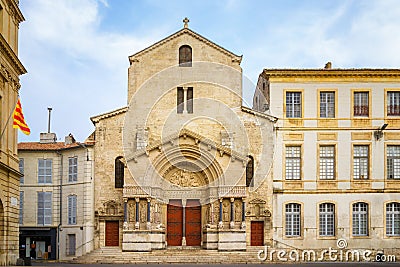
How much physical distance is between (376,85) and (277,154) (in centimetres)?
720

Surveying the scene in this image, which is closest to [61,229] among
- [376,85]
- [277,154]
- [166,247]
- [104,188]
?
[104,188]

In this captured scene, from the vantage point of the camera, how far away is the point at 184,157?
39.3 metres

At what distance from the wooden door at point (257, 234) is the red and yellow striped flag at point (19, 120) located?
16075 mm

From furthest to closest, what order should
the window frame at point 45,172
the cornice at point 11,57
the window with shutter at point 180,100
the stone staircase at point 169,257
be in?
the window frame at point 45,172, the window with shutter at point 180,100, the stone staircase at point 169,257, the cornice at point 11,57

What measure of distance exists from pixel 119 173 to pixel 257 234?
8853mm

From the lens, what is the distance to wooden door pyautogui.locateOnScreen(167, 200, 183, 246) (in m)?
40.1

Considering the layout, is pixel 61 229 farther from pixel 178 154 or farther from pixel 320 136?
pixel 320 136

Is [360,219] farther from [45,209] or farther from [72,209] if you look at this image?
[45,209]

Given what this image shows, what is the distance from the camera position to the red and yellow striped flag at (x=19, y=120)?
92.3ft

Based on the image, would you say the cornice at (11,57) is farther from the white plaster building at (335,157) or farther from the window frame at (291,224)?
the window frame at (291,224)

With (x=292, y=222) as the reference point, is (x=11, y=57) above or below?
above

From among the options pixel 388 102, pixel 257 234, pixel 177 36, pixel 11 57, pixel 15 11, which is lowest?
pixel 257 234

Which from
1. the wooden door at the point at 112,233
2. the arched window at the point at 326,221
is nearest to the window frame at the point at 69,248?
the wooden door at the point at 112,233

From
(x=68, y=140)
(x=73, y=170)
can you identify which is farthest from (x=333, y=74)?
(x=68, y=140)
